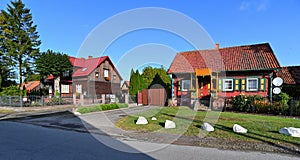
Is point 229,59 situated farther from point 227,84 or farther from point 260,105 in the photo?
point 260,105

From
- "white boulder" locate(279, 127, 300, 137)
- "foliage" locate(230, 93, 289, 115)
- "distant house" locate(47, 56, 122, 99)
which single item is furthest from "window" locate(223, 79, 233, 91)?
"distant house" locate(47, 56, 122, 99)

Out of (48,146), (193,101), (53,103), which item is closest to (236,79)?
(193,101)

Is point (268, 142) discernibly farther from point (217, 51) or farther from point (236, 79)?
point (217, 51)

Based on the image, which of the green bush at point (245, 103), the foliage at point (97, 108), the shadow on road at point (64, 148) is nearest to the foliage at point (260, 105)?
the green bush at point (245, 103)

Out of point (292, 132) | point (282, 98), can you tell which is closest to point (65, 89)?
point (282, 98)

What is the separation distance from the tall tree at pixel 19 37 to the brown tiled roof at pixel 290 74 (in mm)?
30352

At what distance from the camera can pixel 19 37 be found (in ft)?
85.1

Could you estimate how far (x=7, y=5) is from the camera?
25906 mm

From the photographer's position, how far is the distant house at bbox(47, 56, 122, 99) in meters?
29.6

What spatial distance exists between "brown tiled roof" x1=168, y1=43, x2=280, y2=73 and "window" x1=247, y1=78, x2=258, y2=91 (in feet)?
3.42

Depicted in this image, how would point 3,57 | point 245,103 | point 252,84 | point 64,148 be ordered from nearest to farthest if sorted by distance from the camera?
point 64,148 → point 245,103 → point 252,84 → point 3,57

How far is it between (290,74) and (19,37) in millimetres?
32064

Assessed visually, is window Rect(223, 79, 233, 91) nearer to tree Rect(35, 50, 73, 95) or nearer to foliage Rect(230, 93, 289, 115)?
foliage Rect(230, 93, 289, 115)

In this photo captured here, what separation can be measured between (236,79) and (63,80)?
80.4 feet
